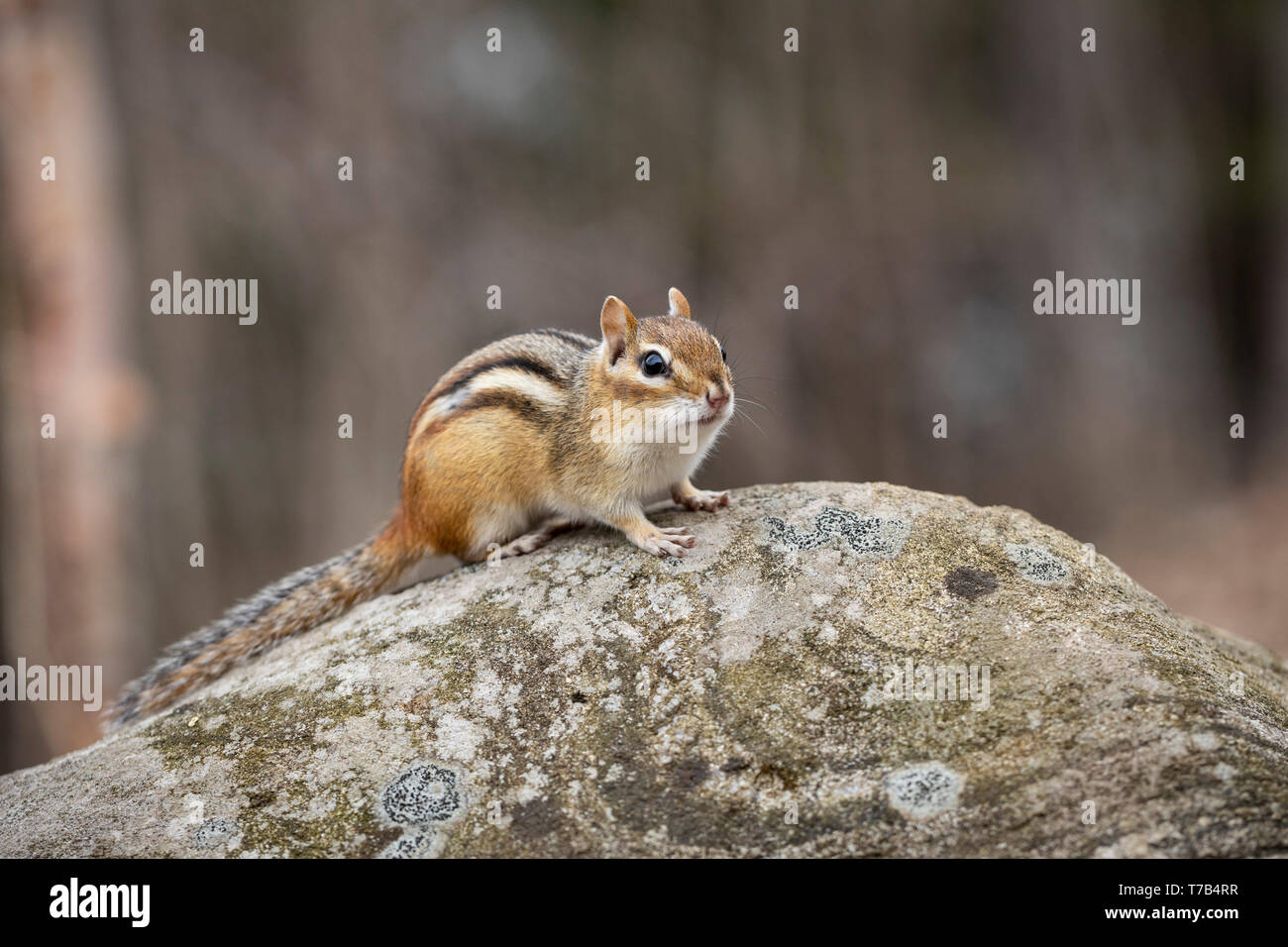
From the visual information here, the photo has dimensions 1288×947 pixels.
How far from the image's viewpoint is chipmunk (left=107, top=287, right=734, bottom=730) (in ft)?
14.6

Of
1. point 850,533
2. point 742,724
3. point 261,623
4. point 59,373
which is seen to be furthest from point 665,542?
point 59,373

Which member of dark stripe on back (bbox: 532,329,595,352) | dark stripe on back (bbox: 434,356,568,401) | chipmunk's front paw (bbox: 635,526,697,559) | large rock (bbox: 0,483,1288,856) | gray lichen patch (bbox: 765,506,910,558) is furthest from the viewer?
dark stripe on back (bbox: 532,329,595,352)

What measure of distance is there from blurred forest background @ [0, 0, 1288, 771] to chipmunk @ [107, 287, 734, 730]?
17.3 feet

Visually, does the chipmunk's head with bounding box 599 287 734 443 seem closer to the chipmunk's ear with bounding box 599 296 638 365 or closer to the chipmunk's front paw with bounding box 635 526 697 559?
the chipmunk's ear with bounding box 599 296 638 365

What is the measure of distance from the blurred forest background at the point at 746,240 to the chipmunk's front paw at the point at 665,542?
594cm

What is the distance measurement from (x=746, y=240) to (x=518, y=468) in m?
6.37

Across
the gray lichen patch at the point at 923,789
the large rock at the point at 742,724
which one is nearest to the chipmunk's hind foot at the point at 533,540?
the large rock at the point at 742,724

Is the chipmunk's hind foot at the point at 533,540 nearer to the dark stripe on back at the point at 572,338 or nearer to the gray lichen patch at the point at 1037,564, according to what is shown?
the dark stripe on back at the point at 572,338

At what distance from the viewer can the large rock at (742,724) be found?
286cm

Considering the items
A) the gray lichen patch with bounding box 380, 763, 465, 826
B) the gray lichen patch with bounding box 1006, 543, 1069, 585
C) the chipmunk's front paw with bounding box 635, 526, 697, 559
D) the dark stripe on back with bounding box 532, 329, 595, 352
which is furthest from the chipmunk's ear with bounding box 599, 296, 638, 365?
the gray lichen patch with bounding box 380, 763, 465, 826

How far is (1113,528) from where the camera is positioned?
10703mm

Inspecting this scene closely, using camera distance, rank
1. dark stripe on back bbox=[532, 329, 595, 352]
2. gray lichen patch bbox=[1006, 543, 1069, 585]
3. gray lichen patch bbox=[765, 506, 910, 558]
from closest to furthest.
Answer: gray lichen patch bbox=[1006, 543, 1069, 585] → gray lichen patch bbox=[765, 506, 910, 558] → dark stripe on back bbox=[532, 329, 595, 352]

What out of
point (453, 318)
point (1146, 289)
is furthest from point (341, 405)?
point (1146, 289)

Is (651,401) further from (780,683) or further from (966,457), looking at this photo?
(966,457)
